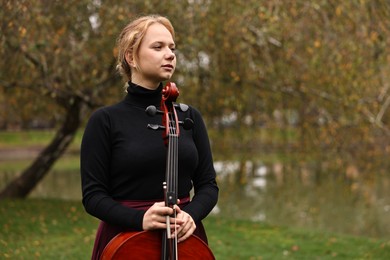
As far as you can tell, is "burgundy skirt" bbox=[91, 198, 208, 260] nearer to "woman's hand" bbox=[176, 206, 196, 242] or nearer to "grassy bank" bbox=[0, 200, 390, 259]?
"woman's hand" bbox=[176, 206, 196, 242]

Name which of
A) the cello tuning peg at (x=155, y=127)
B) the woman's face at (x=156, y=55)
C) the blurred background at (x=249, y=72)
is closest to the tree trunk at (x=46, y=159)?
the blurred background at (x=249, y=72)

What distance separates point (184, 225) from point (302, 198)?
1215cm

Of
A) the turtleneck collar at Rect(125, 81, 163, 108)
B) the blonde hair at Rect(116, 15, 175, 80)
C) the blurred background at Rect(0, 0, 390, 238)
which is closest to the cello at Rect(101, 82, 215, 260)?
the turtleneck collar at Rect(125, 81, 163, 108)

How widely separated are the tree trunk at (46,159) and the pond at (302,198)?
2.11 m

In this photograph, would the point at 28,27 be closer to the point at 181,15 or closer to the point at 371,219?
the point at 181,15

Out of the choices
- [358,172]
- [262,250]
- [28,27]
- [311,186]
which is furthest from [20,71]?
[311,186]

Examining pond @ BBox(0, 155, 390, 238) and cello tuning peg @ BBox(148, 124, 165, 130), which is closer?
cello tuning peg @ BBox(148, 124, 165, 130)

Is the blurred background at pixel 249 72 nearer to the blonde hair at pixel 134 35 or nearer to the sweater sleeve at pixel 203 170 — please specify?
the blonde hair at pixel 134 35

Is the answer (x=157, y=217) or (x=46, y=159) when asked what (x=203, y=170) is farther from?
(x=46, y=159)

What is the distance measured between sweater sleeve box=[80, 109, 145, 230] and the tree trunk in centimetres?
846

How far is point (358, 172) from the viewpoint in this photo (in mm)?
9891

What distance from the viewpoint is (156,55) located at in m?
2.30

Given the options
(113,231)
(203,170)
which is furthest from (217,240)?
(113,231)

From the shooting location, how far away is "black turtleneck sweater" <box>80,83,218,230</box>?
2232 mm
